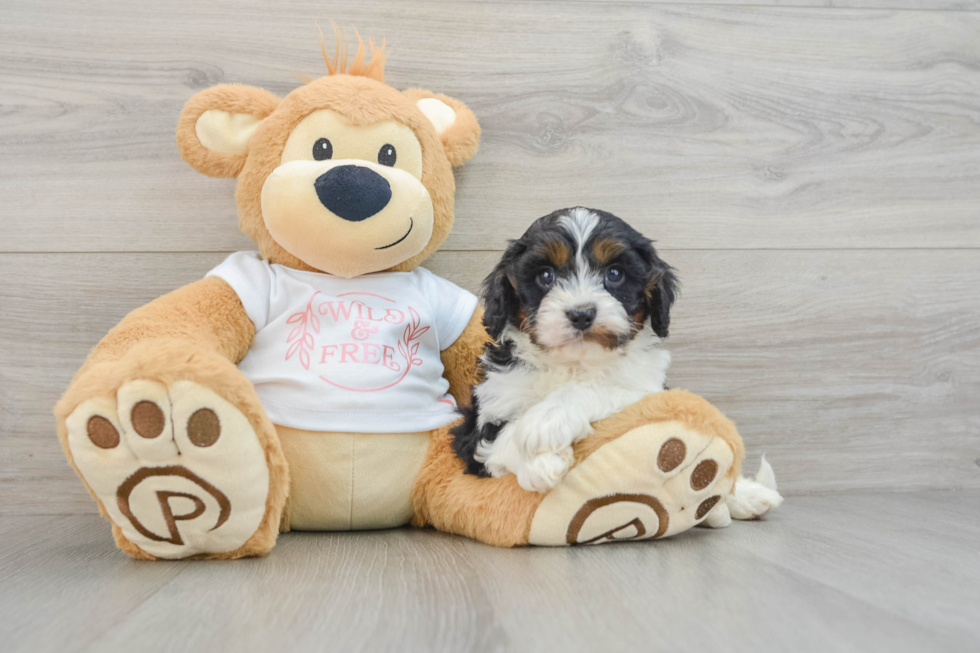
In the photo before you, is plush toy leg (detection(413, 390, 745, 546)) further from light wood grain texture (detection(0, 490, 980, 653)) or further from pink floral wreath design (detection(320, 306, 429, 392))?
pink floral wreath design (detection(320, 306, 429, 392))

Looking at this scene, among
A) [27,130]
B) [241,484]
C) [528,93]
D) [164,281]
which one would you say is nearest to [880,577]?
[241,484]

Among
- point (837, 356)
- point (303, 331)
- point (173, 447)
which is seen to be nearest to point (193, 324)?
point (303, 331)

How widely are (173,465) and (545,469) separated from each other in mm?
630

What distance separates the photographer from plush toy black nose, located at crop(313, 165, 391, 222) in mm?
1418

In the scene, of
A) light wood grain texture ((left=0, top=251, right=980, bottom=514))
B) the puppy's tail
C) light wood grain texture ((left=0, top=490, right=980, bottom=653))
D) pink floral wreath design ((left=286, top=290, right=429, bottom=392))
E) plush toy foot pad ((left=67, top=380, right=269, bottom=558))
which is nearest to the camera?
light wood grain texture ((left=0, top=490, right=980, bottom=653))

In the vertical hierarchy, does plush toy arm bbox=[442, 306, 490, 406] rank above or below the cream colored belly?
above

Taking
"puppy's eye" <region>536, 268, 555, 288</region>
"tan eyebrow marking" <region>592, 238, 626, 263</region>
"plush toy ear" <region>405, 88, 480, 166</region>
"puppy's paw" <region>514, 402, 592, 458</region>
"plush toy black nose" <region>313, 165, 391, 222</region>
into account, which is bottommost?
"puppy's paw" <region>514, 402, 592, 458</region>

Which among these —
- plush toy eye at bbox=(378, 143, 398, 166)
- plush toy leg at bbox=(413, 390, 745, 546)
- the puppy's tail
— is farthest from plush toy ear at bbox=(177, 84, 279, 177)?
the puppy's tail

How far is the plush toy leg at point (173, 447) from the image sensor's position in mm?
1140

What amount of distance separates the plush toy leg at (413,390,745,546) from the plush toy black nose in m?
0.62

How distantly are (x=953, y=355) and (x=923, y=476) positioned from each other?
37cm

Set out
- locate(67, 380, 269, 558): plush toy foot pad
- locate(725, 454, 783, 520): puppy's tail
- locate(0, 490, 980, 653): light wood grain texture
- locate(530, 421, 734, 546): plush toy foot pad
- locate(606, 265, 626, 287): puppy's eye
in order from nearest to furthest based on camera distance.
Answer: locate(0, 490, 980, 653): light wood grain texture, locate(67, 380, 269, 558): plush toy foot pad, locate(530, 421, 734, 546): plush toy foot pad, locate(606, 265, 626, 287): puppy's eye, locate(725, 454, 783, 520): puppy's tail

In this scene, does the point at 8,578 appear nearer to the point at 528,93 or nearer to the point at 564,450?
the point at 564,450

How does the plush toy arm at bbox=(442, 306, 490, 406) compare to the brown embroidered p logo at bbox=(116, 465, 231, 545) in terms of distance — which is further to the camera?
the plush toy arm at bbox=(442, 306, 490, 406)
